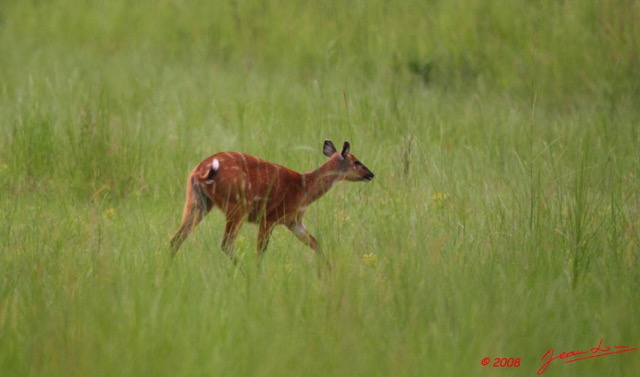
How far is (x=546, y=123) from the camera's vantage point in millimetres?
A: 10547

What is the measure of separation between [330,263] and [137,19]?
32.8ft

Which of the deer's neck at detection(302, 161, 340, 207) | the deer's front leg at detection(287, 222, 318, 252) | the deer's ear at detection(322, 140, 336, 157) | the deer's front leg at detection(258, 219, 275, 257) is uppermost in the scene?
the deer's ear at detection(322, 140, 336, 157)

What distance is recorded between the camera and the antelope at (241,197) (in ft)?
22.0

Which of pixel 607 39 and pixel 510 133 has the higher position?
pixel 607 39

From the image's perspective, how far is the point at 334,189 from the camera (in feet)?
26.3

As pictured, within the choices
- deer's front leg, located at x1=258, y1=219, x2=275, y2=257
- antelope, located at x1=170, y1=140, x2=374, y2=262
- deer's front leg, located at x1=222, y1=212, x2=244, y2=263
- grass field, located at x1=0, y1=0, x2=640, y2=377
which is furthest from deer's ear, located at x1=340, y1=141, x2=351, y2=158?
deer's front leg, located at x1=222, y1=212, x2=244, y2=263

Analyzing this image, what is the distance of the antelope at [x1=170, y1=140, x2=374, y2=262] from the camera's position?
6.70 metres

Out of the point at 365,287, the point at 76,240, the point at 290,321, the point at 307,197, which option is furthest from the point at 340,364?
the point at 307,197

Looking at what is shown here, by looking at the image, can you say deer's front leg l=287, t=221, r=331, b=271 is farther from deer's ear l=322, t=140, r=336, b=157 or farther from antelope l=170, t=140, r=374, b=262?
deer's ear l=322, t=140, r=336, b=157

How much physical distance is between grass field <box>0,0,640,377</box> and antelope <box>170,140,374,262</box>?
0.13 metres

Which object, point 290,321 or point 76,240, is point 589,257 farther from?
point 76,240

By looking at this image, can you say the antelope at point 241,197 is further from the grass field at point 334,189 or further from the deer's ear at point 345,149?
the deer's ear at point 345,149

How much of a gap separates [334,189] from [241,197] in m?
1.30

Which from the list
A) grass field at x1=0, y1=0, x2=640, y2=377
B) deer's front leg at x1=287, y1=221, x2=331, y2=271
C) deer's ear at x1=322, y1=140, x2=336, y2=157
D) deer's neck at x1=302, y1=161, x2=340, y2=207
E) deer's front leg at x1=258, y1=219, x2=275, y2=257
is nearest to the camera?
grass field at x1=0, y1=0, x2=640, y2=377
